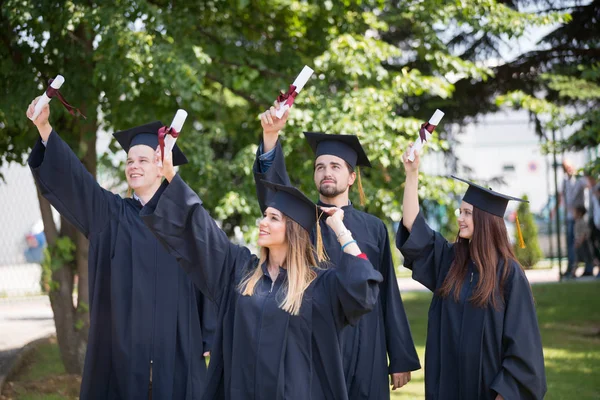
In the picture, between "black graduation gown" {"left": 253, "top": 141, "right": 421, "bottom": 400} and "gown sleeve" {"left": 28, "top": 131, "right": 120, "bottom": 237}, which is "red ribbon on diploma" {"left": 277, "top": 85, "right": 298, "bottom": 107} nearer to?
"black graduation gown" {"left": 253, "top": 141, "right": 421, "bottom": 400}

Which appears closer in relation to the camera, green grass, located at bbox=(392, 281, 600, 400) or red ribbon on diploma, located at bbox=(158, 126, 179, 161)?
red ribbon on diploma, located at bbox=(158, 126, 179, 161)

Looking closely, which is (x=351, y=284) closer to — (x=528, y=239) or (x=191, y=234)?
(x=191, y=234)

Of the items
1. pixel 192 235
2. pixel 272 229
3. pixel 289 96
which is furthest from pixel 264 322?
pixel 289 96

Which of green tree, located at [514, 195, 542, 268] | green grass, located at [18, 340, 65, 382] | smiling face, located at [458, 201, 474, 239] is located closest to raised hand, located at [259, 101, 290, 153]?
smiling face, located at [458, 201, 474, 239]

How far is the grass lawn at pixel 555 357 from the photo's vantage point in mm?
8461

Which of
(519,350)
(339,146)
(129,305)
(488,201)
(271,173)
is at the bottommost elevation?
(519,350)

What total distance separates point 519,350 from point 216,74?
18.9 feet

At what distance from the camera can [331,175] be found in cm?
589

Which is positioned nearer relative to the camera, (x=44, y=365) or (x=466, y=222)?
(x=466, y=222)

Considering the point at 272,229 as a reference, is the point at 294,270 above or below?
below

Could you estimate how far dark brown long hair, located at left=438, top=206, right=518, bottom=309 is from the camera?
17.1 ft

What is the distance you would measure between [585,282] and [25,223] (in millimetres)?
10098

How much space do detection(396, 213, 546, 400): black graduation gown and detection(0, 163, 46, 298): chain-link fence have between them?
11.1 m

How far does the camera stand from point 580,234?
16172 millimetres
